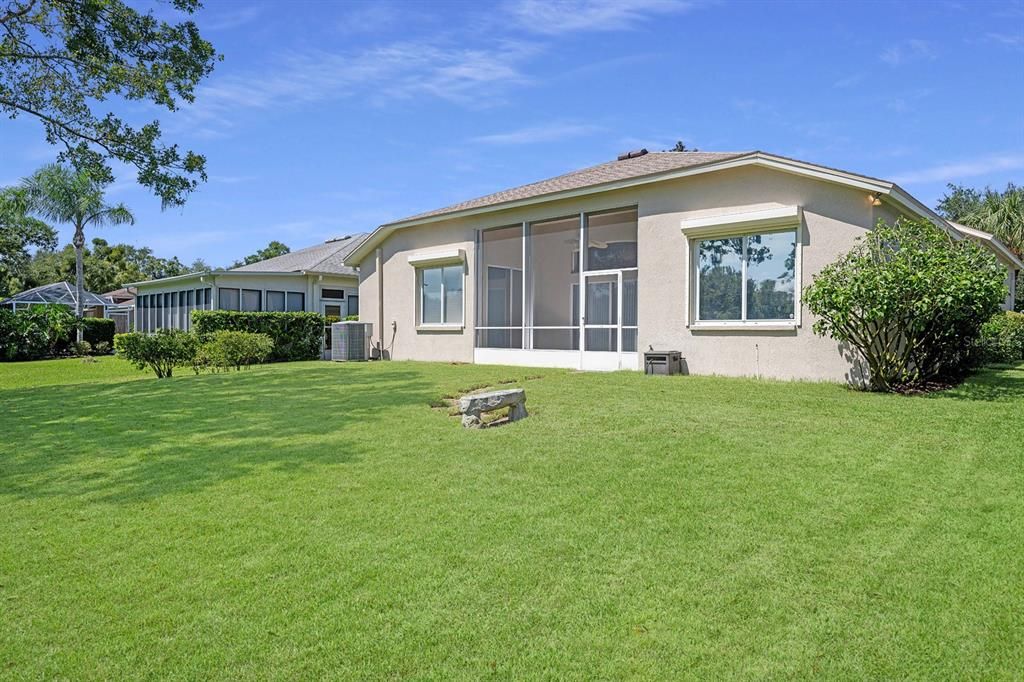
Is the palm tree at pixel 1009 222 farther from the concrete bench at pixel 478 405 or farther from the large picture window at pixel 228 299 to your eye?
the large picture window at pixel 228 299

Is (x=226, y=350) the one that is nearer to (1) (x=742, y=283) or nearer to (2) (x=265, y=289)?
(2) (x=265, y=289)

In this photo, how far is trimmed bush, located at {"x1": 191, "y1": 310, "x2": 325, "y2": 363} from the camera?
20.8 m

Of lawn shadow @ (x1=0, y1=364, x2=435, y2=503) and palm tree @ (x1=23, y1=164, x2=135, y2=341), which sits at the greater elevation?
palm tree @ (x1=23, y1=164, x2=135, y2=341)

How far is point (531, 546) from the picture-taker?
3.90m

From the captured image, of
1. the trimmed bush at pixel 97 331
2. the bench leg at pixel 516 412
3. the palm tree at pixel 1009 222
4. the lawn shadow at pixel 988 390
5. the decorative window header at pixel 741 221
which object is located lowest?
the bench leg at pixel 516 412

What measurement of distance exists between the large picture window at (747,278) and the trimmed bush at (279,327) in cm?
1444

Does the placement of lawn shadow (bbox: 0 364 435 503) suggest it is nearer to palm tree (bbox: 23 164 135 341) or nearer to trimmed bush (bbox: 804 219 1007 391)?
trimmed bush (bbox: 804 219 1007 391)

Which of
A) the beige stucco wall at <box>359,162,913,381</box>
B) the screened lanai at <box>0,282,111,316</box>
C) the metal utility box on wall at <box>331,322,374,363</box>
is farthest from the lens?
the screened lanai at <box>0,282,111,316</box>

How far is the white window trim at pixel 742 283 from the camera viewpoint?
10906 millimetres

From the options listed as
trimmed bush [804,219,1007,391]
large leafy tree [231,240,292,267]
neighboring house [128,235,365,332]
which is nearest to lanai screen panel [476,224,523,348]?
trimmed bush [804,219,1007,391]

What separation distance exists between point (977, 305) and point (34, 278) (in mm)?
69889

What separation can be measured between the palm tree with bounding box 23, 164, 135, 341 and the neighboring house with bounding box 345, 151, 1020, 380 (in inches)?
878

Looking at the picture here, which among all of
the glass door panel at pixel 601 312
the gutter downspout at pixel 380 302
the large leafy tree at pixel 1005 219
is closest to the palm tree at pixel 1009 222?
the large leafy tree at pixel 1005 219

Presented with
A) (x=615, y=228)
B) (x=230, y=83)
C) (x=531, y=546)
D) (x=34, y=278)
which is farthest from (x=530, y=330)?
(x=34, y=278)
